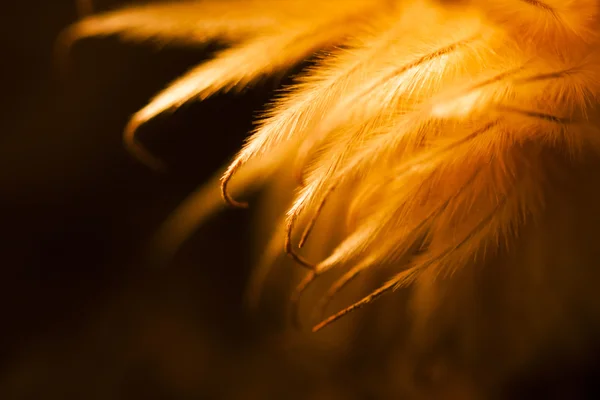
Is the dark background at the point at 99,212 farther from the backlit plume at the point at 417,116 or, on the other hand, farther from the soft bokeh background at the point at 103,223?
the backlit plume at the point at 417,116

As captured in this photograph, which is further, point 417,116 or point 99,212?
point 99,212

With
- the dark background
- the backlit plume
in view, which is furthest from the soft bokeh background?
the backlit plume

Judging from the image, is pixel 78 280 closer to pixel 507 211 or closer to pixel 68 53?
pixel 68 53

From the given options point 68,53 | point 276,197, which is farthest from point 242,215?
point 68,53

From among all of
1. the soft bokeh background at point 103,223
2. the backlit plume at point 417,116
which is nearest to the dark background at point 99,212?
the soft bokeh background at point 103,223

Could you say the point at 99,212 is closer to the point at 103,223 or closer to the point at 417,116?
the point at 103,223

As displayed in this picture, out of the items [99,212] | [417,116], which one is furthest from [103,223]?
[417,116]

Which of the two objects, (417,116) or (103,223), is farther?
(103,223)

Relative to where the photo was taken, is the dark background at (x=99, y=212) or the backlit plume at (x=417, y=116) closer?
the backlit plume at (x=417, y=116)

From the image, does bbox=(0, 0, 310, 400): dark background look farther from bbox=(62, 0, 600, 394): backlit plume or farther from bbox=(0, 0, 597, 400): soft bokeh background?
bbox=(62, 0, 600, 394): backlit plume
